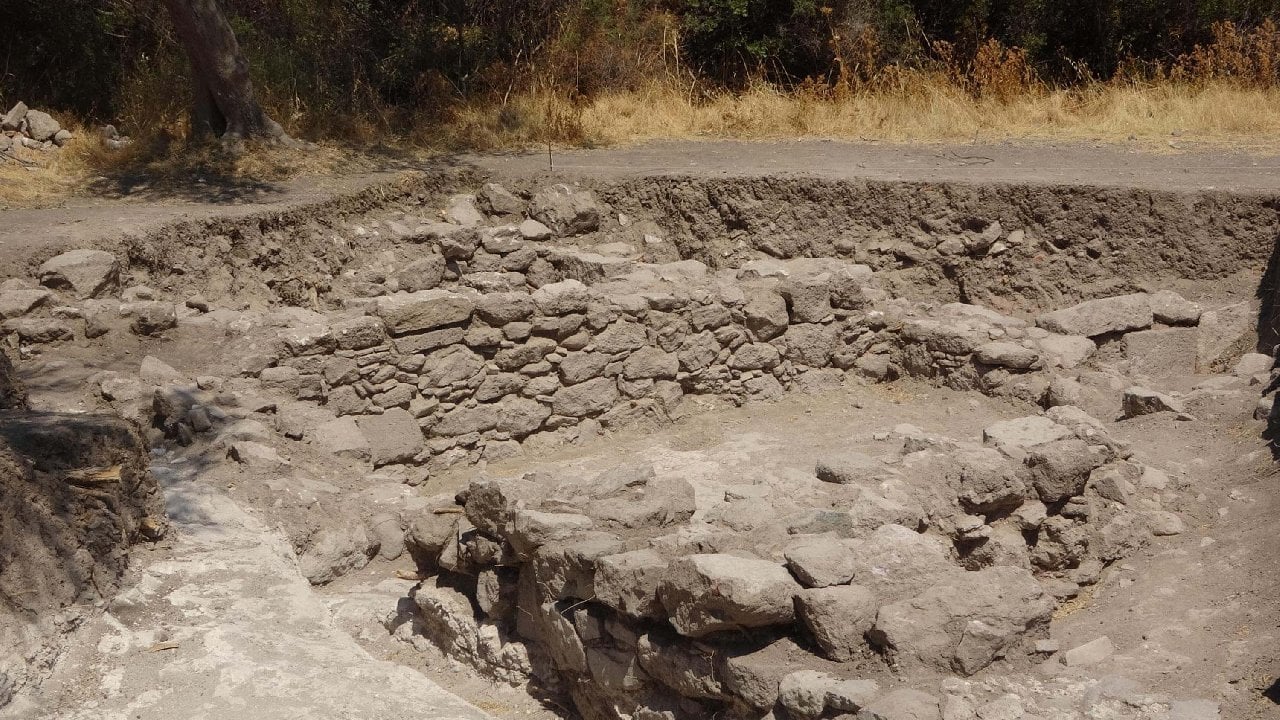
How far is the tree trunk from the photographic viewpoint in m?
10.7

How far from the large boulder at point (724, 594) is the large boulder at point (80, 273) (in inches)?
216

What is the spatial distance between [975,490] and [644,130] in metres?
7.97

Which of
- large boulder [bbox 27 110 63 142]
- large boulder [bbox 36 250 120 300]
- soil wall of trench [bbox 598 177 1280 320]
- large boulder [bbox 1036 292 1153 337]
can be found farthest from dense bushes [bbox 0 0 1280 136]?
large boulder [bbox 1036 292 1153 337]

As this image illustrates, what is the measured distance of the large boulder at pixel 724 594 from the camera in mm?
4270

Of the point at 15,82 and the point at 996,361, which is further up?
the point at 15,82

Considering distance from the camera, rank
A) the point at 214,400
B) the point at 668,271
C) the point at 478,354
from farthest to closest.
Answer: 1. the point at 668,271
2. the point at 478,354
3. the point at 214,400

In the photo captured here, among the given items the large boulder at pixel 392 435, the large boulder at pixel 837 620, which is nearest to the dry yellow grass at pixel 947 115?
the large boulder at pixel 392 435

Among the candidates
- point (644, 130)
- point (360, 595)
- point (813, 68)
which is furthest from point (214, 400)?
point (813, 68)

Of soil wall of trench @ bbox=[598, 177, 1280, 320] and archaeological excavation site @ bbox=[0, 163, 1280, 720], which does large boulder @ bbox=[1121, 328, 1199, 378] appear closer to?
archaeological excavation site @ bbox=[0, 163, 1280, 720]

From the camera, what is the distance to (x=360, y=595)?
6.26 m

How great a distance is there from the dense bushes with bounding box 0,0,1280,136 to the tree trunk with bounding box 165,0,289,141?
136 cm

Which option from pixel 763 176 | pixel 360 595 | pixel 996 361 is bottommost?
pixel 360 595

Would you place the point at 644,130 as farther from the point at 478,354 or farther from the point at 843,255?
the point at 478,354

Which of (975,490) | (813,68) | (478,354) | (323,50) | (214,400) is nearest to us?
(975,490)
